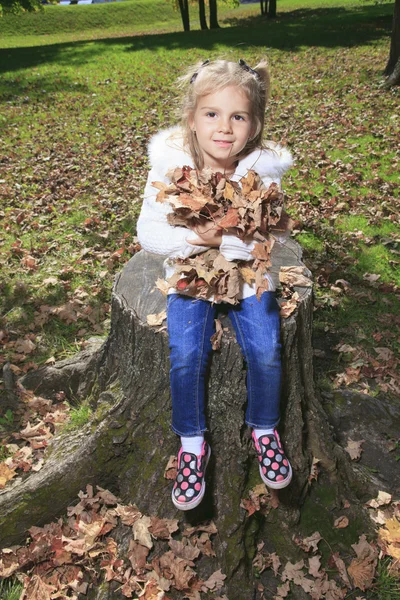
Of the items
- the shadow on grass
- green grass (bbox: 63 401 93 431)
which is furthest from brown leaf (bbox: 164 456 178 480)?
the shadow on grass

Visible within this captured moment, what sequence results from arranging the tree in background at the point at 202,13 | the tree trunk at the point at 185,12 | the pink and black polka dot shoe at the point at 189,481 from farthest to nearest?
the tree trunk at the point at 185,12, the tree in background at the point at 202,13, the pink and black polka dot shoe at the point at 189,481

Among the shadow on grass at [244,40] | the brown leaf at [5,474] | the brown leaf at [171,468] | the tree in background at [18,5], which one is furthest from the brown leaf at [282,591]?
the tree in background at [18,5]

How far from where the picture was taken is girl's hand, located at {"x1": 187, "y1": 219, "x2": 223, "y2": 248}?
270 cm

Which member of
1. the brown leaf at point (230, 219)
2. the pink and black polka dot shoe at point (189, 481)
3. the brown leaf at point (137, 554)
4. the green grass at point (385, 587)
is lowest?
the green grass at point (385, 587)

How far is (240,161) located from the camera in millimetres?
3059

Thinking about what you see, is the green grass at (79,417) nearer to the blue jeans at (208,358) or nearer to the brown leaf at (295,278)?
the blue jeans at (208,358)

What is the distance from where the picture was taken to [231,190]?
2.61 meters

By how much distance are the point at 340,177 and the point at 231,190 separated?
18.2ft

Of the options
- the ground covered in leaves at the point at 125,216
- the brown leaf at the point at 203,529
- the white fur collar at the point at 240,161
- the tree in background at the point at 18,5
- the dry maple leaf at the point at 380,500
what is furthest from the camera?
the tree in background at the point at 18,5

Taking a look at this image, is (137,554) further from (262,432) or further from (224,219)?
(224,219)

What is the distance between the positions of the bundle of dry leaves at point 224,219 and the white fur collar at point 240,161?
0.32 meters

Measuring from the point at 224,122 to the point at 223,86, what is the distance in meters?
0.21

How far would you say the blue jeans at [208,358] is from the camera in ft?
8.48

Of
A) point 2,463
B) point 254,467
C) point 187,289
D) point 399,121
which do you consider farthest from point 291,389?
point 399,121
